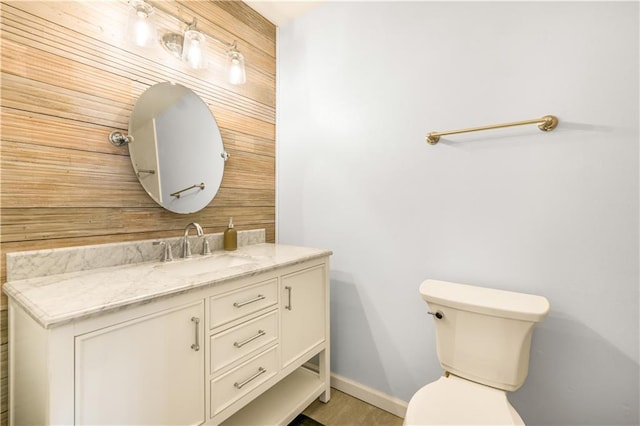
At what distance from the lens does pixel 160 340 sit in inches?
40.9

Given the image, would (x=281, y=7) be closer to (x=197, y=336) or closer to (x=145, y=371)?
(x=197, y=336)

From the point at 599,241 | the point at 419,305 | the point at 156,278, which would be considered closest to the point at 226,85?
the point at 156,278

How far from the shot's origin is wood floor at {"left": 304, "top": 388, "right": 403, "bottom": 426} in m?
1.65

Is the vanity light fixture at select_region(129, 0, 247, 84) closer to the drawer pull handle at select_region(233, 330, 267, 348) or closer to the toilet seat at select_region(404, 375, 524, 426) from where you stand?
the drawer pull handle at select_region(233, 330, 267, 348)

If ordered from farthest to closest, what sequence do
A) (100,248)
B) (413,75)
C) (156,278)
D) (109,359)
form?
(413,75), (100,248), (156,278), (109,359)

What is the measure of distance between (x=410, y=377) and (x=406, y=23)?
6.23ft

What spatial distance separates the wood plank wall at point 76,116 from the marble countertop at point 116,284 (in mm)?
168

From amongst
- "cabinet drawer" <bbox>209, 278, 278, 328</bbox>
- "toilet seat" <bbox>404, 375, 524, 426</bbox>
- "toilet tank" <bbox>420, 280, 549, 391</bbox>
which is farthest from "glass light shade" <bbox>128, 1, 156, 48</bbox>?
"toilet seat" <bbox>404, 375, 524, 426</bbox>

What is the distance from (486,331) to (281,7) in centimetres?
216

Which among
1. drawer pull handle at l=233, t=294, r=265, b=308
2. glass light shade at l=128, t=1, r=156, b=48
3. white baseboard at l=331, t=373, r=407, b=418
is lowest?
white baseboard at l=331, t=373, r=407, b=418

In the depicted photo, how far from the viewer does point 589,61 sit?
1.22 m

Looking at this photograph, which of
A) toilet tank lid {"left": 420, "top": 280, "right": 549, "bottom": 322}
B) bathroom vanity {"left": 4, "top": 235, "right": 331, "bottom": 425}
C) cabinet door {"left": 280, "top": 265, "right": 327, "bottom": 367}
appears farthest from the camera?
cabinet door {"left": 280, "top": 265, "right": 327, "bottom": 367}

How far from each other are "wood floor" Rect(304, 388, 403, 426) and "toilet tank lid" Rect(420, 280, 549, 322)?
808mm

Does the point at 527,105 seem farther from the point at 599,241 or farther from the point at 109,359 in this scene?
the point at 109,359
